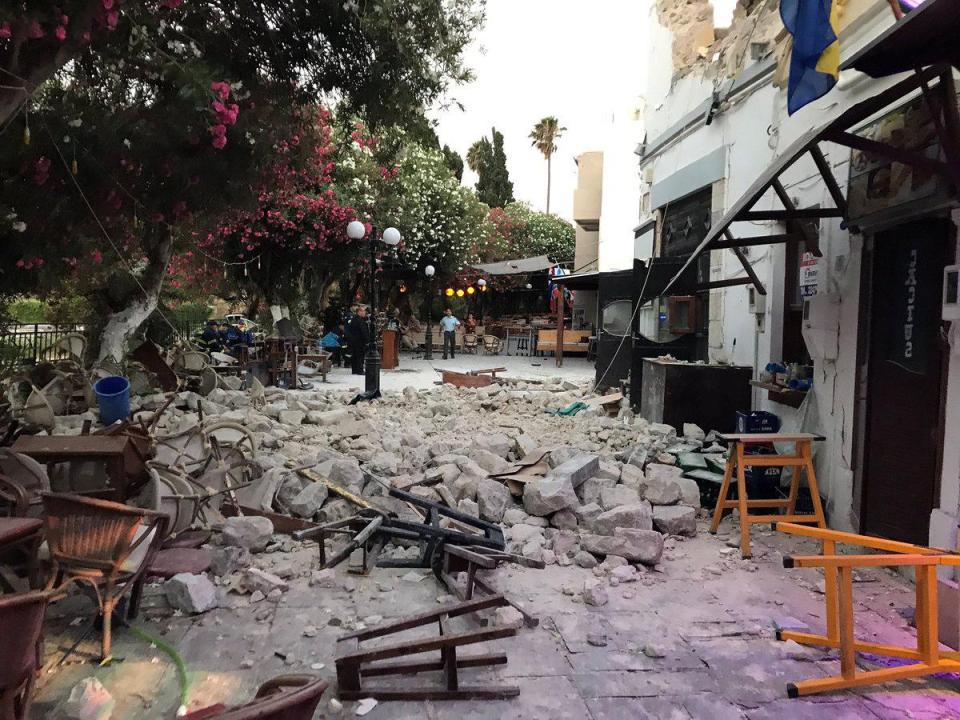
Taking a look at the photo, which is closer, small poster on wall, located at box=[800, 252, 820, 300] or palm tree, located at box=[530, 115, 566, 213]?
small poster on wall, located at box=[800, 252, 820, 300]

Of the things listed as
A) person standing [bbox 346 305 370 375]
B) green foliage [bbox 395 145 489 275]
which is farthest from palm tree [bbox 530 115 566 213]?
person standing [bbox 346 305 370 375]

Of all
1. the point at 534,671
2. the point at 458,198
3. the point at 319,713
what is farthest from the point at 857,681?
the point at 458,198

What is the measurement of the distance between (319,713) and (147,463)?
7.99 feet

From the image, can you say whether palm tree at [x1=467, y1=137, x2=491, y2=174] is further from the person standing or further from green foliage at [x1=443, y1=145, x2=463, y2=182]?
the person standing

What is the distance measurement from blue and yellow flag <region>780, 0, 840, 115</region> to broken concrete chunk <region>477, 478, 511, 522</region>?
3739 millimetres

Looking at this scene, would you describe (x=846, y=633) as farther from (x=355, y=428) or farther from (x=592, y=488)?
(x=355, y=428)

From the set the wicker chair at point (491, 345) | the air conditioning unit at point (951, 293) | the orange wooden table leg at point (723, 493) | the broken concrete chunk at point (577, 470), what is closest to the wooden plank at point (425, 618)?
the broken concrete chunk at point (577, 470)

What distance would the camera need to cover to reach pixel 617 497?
577cm

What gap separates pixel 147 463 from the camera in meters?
4.59

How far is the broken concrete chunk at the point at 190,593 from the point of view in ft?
12.6

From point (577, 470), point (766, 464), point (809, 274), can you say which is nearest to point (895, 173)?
point (809, 274)

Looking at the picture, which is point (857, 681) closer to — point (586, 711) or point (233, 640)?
point (586, 711)

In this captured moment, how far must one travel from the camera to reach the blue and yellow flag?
439 cm

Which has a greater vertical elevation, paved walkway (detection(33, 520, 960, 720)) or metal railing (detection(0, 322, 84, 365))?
metal railing (detection(0, 322, 84, 365))
